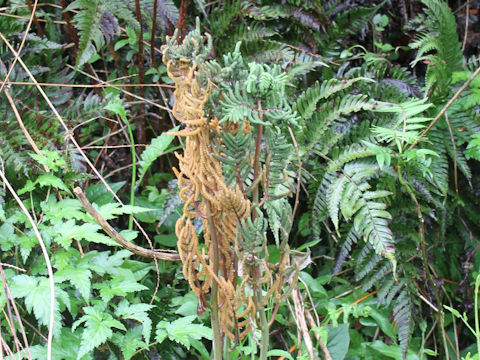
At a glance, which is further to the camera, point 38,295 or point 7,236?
point 7,236

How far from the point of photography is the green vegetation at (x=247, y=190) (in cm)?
146

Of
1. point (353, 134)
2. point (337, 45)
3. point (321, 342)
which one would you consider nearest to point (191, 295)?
point (321, 342)

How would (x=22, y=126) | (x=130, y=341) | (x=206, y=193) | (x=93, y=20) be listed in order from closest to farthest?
(x=206, y=193), (x=130, y=341), (x=22, y=126), (x=93, y=20)

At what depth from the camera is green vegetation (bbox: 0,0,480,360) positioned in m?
1.46

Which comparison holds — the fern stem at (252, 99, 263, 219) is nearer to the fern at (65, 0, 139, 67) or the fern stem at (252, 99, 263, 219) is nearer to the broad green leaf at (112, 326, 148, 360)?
the broad green leaf at (112, 326, 148, 360)

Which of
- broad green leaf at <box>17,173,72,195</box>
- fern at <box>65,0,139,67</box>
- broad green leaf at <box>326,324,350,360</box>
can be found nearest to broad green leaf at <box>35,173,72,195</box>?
broad green leaf at <box>17,173,72,195</box>

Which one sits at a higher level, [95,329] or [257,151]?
[257,151]

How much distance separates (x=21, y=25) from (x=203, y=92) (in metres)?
1.47

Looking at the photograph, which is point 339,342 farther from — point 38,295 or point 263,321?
point 38,295

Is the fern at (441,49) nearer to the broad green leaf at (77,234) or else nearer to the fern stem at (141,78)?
the fern stem at (141,78)

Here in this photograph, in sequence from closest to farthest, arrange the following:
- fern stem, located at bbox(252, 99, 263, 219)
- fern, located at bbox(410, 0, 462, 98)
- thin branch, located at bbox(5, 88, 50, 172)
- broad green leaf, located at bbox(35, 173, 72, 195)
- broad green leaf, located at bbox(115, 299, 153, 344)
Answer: fern stem, located at bbox(252, 99, 263, 219), broad green leaf, located at bbox(115, 299, 153, 344), broad green leaf, located at bbox(35, 173, 72, 195), thin branch, located at bbox(5, 88, 50, 172), fern, located at bbox(410, 0, 462, 98)

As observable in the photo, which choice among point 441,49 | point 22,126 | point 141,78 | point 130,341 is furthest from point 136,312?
point 441,49

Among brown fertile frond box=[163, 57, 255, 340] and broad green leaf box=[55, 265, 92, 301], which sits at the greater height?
brown fertile frond box=[163, 57, 255, 340]

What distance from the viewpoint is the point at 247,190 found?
1176mm
